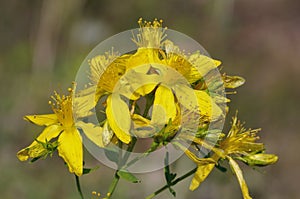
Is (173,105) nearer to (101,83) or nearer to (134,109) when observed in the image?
(134,109)

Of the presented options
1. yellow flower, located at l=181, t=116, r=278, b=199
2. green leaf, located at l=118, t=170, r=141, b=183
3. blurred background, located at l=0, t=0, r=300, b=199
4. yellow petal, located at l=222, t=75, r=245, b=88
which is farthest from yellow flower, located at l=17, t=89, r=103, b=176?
blurred background, located at l=0, t=0, r=300, b=199

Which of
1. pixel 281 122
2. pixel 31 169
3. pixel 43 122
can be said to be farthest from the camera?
pixel 281 122

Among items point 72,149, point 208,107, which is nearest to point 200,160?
point 208,107

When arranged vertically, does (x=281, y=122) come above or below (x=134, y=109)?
below

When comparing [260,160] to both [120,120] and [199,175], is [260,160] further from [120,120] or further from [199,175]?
[120,120]

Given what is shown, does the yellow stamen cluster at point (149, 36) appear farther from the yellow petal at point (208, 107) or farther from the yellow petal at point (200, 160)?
the yellow petal at point (200, 160)

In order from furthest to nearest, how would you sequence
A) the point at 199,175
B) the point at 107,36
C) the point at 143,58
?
1. the point at 107,36
2. the point at 199,175
3. the point at 143,58

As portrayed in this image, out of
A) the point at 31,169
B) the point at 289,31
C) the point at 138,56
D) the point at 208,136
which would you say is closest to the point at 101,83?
the point at 138,56

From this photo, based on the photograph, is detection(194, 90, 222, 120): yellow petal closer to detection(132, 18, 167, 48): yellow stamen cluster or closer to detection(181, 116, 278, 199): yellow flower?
detection(181, 116, 278, 199): yellow flower
